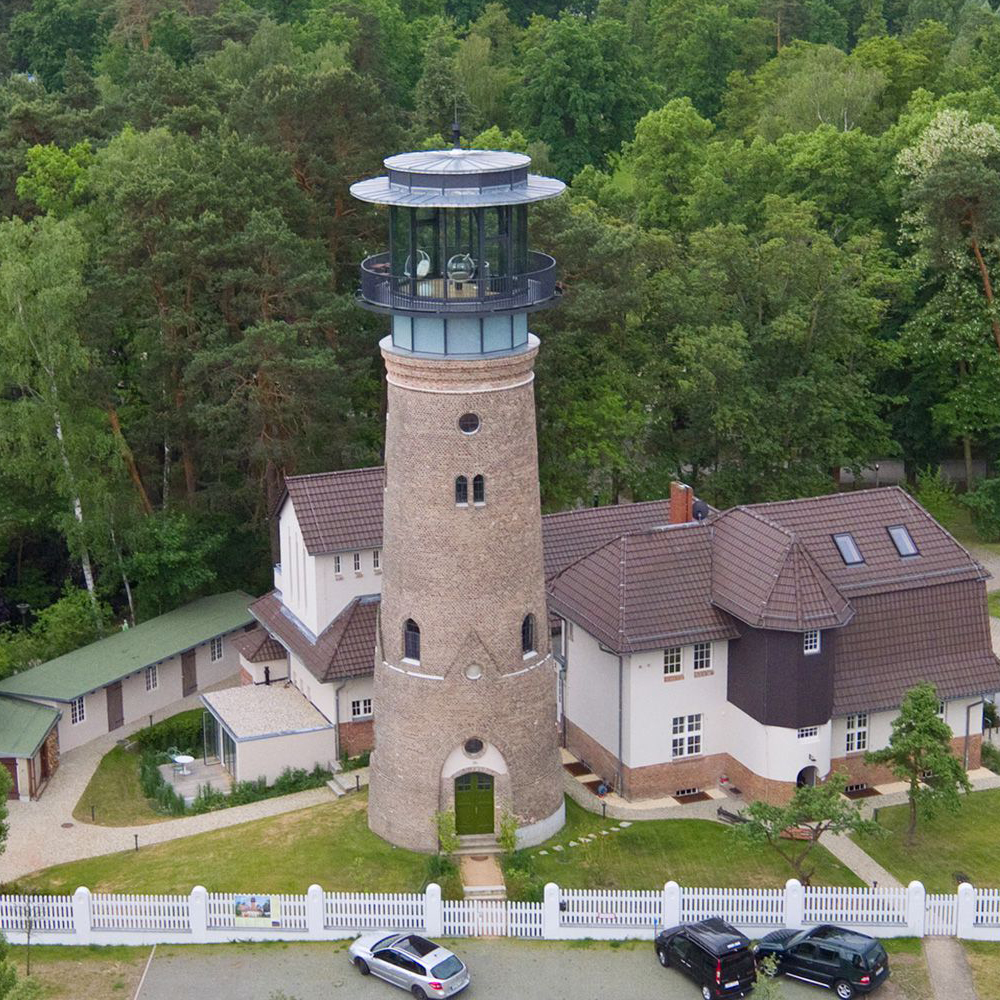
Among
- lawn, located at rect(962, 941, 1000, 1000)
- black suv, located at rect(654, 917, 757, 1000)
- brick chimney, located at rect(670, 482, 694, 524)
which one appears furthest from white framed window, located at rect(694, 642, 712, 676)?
lawn, located at rect(962, 941, 1000, 1000)

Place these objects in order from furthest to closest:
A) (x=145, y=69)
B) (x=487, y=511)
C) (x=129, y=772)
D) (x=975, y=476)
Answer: (x=145, y=69), (x=975, y=476), (x=129, y=772), (x=487, y=511)

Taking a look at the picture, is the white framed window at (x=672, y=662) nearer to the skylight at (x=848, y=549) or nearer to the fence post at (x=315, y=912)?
the skylight at (x=848, y=549)

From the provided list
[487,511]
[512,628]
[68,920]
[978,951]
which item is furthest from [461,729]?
[978,951]

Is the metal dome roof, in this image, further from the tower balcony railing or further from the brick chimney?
the brick chimney

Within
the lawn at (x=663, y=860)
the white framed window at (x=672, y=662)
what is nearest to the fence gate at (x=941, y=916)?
the lawn at (x=663, y=860)

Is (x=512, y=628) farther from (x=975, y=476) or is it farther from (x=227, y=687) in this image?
(x=975, y=476)

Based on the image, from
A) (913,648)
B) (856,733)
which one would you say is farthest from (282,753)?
(913,648)

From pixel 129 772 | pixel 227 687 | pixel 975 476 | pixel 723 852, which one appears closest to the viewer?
pixel 723 852
